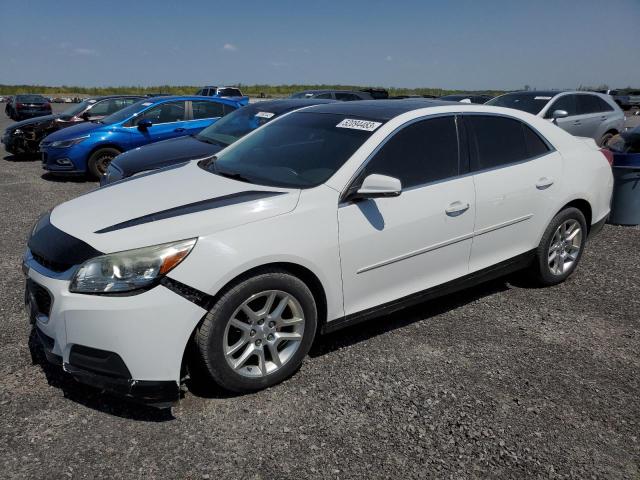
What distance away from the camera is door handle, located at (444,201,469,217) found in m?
3.50

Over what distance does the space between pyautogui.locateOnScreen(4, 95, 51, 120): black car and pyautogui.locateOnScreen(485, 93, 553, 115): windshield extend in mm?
22430

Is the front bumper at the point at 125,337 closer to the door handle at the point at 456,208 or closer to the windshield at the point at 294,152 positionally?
the windshield at the point at 294,152

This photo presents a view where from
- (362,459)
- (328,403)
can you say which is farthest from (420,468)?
(328,403)

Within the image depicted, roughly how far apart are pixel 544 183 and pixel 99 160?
316 inches

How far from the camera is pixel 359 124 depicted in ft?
11.6

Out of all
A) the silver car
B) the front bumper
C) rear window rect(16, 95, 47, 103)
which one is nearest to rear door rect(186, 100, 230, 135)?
the silver car

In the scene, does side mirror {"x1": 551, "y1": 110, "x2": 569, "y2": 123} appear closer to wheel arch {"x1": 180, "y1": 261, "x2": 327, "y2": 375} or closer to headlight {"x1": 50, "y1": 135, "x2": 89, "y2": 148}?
wheel arch {"x1": 180, "y1": 261, "x2": 327, "y2": 375}

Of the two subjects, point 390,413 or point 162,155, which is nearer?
point 390,413

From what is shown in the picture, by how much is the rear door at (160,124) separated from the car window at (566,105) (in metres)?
6.98

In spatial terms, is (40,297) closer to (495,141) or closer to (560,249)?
(495,141)

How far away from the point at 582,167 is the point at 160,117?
7.49 meters

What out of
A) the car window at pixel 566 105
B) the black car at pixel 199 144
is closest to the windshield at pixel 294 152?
the black car at pixel 199 144

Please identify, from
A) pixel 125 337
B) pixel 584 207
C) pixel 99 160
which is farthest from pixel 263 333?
pixel 99 160

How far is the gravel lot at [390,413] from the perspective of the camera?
2.46 meters
